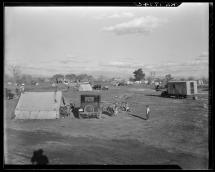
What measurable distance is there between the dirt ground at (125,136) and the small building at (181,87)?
259 millimetres

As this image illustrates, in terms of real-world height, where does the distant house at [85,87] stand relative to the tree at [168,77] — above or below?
below

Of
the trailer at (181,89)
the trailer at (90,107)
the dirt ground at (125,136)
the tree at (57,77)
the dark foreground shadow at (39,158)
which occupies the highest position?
the tree at (57,77)

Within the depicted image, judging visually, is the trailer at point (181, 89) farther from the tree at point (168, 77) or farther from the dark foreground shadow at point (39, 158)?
the dark foreground shadow at point (39, 158)

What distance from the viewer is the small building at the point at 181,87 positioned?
671cm

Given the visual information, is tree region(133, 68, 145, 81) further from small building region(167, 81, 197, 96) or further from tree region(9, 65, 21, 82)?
tree region(9, 65, 21, 82)

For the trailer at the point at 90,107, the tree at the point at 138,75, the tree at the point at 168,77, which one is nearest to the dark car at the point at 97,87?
the trailer at the point at 90,107

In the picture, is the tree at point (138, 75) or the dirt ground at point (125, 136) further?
the tree at point (138, 75)

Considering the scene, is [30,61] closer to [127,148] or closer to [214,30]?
[127,148]

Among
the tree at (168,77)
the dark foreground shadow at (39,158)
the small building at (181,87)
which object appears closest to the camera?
the dark foreground shadow at (39,158)

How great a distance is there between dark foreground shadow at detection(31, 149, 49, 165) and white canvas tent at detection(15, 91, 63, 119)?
107 cm

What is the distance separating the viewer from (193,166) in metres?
6.51

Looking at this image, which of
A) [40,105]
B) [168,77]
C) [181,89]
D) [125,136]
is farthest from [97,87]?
[181,89]

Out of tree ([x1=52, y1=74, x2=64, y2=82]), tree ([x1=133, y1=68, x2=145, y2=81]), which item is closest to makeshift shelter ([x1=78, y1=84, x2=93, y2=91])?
tree ([x1=52, y1=74, x2=64, y2=82])

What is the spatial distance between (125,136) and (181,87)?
2.31 metres
